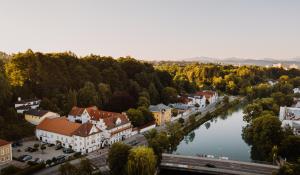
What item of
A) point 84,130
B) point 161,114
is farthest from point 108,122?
point 161,114

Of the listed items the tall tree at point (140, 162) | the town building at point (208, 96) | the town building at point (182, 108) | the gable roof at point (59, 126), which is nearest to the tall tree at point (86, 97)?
the gable roof at point (59, 126)

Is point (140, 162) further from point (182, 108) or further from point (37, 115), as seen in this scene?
point (182, 108)

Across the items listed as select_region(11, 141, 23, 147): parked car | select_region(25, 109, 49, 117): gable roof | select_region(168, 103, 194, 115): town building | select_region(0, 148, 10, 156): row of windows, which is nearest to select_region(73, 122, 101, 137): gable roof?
select_region(11, 141, 23, 147): parked car

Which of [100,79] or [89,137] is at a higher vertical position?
[100,79]

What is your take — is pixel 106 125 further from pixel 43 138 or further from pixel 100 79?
pixel 100 79

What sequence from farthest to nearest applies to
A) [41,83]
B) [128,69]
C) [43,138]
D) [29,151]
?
[128,69] → [41,83] → [43,138] → [29,151]

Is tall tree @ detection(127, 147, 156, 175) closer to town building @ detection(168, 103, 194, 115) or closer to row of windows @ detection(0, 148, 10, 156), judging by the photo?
row of windows @ detection(0, 148, 10, 156)

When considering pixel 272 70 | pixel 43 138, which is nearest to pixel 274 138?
pixel 43 138

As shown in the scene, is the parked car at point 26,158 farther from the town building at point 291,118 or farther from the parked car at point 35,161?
the town building at point 291,118
